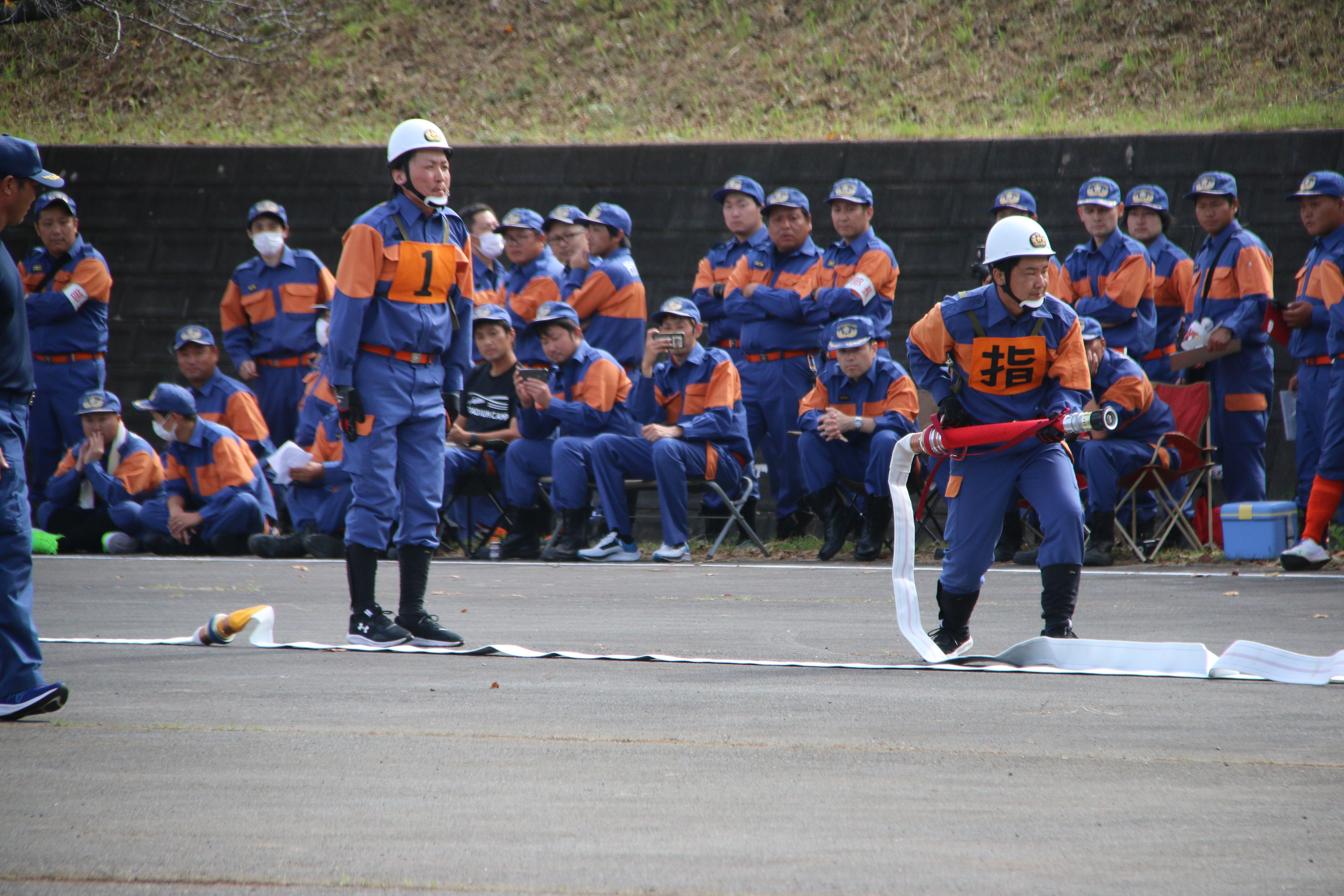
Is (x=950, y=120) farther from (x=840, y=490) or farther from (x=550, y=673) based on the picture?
(x=550, y=673)

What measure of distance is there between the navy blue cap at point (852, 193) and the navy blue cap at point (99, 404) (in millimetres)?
6591

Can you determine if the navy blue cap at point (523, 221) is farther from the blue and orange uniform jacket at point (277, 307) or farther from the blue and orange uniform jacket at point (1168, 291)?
the blue and orange uniform jacket at point (1168, 291)

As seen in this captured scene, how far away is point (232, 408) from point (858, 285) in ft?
19.9

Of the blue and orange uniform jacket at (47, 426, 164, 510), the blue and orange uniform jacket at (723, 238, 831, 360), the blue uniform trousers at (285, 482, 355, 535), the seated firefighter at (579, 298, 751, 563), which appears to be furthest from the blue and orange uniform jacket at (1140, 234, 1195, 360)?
the blue and orange uniform jacket at (47, 426, 164, 510)

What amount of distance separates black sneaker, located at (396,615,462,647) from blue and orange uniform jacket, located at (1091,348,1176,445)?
578 centimetres

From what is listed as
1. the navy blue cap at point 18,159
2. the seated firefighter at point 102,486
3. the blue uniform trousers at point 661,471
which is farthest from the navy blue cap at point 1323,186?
the seated firefighter at point 102,486

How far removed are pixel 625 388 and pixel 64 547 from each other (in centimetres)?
544

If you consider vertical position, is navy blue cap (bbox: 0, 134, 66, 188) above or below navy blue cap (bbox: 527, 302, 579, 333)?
above

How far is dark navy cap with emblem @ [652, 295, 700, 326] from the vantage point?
1283 centimetres

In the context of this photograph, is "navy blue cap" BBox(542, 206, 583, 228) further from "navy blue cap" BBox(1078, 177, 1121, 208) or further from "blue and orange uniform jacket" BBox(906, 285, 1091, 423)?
"blue and orange uniform jacket" BBox(906, 285, 1091, 423)

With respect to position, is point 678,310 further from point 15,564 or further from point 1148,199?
point 15,564

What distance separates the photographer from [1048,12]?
67.3 feet

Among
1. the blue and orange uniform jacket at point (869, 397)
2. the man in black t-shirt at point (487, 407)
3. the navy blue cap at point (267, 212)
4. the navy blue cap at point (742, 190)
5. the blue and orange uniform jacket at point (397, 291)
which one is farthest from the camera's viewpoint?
the navy blue cap at point (267, 212)

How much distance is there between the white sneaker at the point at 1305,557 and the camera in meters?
10.4
